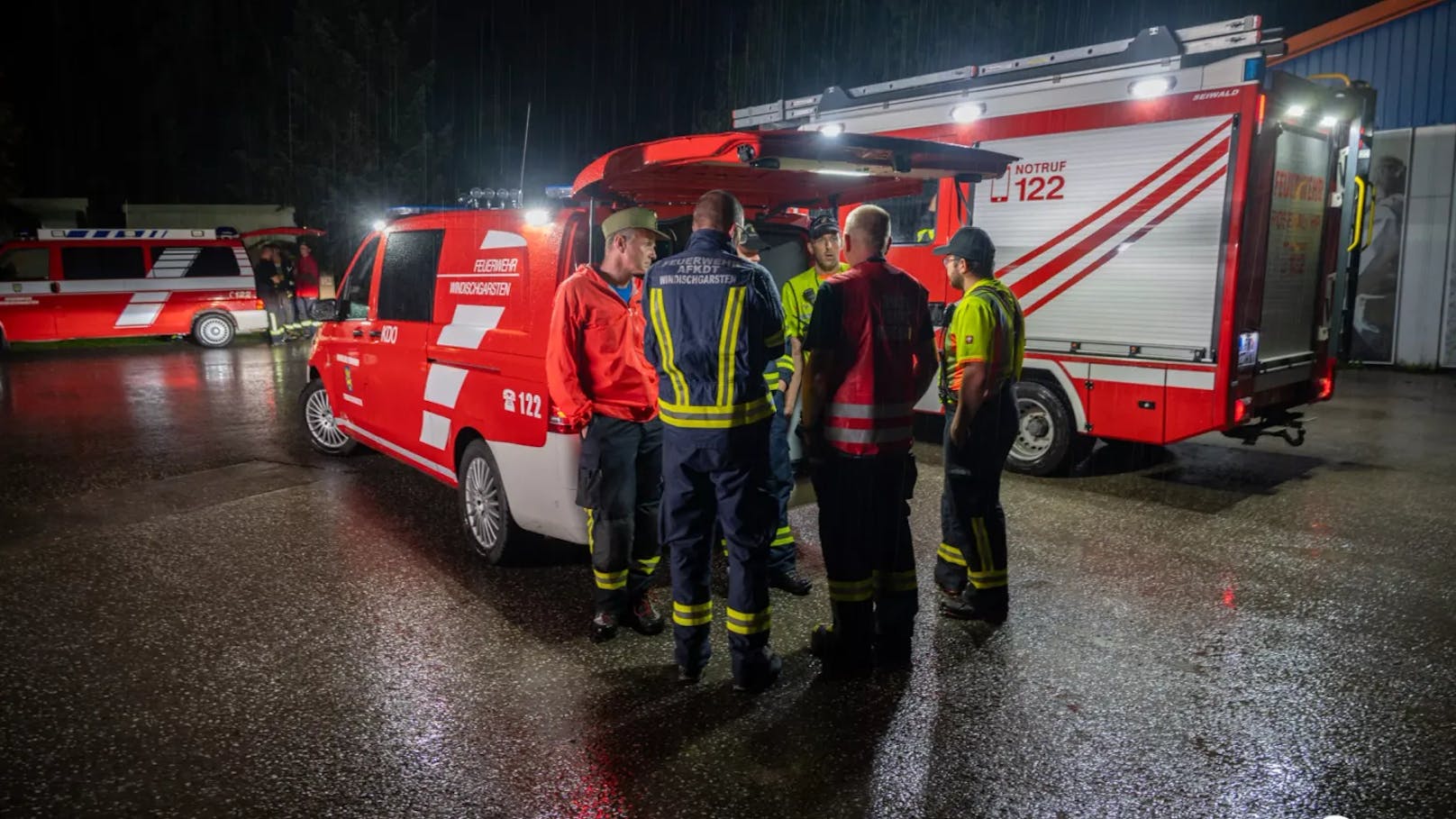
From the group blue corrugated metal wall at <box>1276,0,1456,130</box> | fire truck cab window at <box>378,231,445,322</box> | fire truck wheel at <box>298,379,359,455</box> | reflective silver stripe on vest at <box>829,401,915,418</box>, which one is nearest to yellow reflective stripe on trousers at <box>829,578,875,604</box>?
reflective silver stripe on vest at <box>829,401,915,418</box>

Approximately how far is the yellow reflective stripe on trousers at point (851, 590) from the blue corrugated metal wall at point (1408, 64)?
14156 millimetres

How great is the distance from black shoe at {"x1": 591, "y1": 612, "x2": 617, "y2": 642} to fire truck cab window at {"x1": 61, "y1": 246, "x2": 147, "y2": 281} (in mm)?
16222

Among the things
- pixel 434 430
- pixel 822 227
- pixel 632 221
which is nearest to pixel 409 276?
pixel 434 430

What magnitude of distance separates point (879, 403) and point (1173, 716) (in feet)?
5.27

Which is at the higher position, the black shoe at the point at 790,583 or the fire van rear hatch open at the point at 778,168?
the fire van rear hatch open at the point at 778,168

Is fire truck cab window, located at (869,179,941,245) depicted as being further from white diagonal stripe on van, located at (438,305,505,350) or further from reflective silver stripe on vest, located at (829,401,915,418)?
reflective silver stripe on vest, located at (829,401,915,418)

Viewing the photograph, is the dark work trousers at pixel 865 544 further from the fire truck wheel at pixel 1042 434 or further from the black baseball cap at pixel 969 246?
the fire truck wheel at pixel 1042 434

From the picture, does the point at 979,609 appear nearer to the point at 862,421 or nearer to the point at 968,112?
the point at 862,421

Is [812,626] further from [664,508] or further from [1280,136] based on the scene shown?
[1280,136]

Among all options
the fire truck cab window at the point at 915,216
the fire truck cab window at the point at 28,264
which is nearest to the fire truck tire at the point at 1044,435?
the fire truck cab window at the point at 915,216

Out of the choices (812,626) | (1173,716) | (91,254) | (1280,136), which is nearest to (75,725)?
(812,626)

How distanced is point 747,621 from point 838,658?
0.49 meters

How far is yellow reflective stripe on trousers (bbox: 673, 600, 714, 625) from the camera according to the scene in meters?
3.84

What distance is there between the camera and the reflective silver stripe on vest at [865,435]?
3812mm
